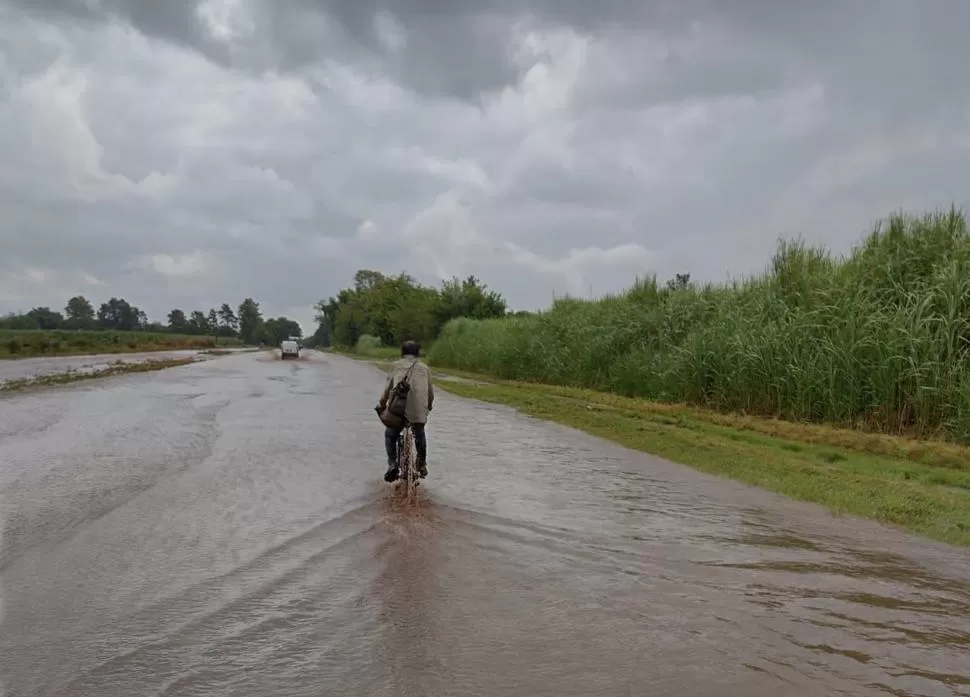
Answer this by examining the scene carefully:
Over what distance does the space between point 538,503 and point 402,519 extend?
188cm

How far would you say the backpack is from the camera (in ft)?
32.9

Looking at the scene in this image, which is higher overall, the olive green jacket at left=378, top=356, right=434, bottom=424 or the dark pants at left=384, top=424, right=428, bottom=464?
the olive green jacket at left=378, top=356, right=434, bottom=424

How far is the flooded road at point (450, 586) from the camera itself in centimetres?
467

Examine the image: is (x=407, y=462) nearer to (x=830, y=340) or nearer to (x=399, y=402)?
(x=399, y=402)

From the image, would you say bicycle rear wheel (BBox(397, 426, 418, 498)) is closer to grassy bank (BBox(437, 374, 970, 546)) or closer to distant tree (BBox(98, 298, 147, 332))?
grassy bank (BBox(437, 374, 970, 546))

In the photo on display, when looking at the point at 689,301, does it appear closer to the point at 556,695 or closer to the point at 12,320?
the point at 556,695

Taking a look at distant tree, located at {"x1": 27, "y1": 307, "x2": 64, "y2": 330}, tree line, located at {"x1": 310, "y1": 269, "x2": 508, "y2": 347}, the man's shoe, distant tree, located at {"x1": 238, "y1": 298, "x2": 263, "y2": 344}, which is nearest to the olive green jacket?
the man's shoe

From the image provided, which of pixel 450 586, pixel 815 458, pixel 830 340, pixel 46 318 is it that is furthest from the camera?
pixel 46 318

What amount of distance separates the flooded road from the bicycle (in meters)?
0.23

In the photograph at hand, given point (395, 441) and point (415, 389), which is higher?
point (415, 389)

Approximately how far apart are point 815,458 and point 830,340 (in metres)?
4.38

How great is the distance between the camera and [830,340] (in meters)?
16.7

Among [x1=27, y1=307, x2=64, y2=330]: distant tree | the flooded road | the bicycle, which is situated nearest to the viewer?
the flooded road

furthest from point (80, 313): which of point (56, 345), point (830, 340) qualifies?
point (830, 340)
